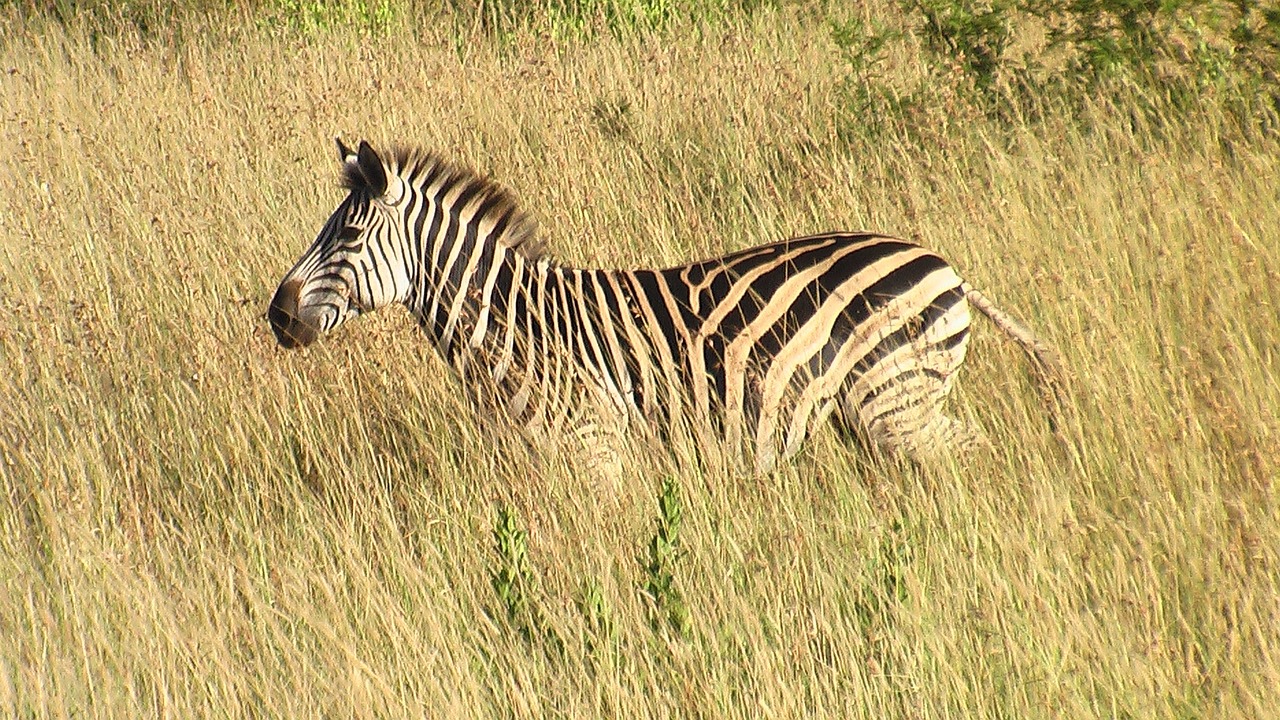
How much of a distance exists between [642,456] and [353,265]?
1.04m

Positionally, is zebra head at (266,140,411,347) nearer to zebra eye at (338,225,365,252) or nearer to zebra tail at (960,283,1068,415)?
zebra eye at (338,225,365,252)

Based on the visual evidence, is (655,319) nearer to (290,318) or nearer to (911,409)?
(911,409)

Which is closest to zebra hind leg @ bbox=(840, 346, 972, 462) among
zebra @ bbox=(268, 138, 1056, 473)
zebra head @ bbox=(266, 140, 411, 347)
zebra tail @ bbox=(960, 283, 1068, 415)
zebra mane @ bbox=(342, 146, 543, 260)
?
zebra @ bbox=(268, 138, 1056, 473)

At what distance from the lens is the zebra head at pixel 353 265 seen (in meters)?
3.86

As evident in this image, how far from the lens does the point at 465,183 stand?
4.08m

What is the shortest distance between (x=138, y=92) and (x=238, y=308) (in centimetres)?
312

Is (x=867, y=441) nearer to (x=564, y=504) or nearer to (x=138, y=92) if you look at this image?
(x=564, y=504)

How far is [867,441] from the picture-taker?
→ 387cm

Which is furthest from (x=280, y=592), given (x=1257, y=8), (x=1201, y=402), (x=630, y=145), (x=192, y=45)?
(x=192, y=45)

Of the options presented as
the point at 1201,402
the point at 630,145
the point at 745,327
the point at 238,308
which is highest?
the point at 630,145

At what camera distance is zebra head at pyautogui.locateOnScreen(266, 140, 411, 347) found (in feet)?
12.7

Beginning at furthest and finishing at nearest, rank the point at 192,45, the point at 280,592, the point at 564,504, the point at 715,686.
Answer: the point at 192,45 < the point at 564,504 < the point at 280,592 < the point at 715,686

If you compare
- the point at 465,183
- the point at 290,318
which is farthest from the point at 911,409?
the point at 290,318

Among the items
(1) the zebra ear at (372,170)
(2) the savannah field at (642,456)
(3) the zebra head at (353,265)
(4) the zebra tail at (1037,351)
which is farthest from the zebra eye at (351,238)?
(4) the zebra tail at (1037,351)
